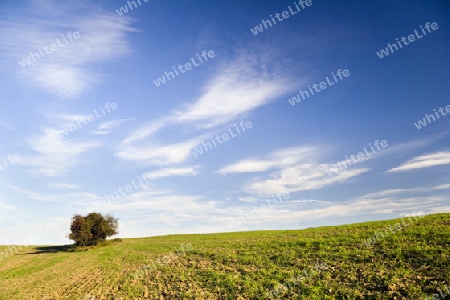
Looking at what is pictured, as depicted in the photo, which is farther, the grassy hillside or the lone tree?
the lone tree

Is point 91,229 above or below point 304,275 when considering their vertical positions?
above

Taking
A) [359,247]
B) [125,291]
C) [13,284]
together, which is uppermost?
[13,284]

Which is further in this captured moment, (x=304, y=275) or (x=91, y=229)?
(x=91, y=229)

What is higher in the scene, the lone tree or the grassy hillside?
the lone tree

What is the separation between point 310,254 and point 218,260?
28.8ft

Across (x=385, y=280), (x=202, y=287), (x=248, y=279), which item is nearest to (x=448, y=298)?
(x=385, y=280)

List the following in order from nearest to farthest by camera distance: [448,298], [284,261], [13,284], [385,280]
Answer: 1. [448,298]
2. [385,280]
3. [284,261]
4. [13,284]

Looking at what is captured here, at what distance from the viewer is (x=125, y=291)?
63.4ft

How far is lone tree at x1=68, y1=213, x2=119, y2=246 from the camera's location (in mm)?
61000

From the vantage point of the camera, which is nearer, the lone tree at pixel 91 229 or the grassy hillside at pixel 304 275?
the grassy hillside at pixel 304 275

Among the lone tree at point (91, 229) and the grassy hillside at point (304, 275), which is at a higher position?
the lone tree at point (91, 229)

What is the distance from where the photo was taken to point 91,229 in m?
63.1

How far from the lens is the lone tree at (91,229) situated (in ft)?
200

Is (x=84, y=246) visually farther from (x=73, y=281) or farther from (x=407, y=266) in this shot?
(x=407, y=266)
